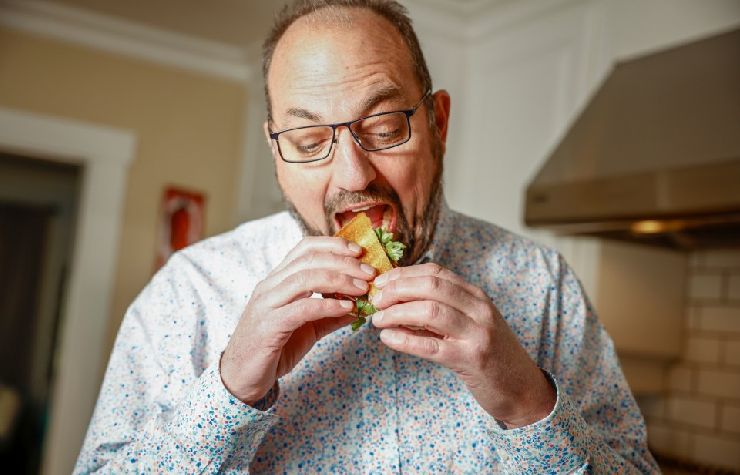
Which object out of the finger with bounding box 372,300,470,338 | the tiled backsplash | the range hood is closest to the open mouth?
the finger with bounding box 372,300,470,338

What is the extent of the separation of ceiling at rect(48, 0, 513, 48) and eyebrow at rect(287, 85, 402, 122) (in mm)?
2093

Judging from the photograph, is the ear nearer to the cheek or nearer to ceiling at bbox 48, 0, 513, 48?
the cheek

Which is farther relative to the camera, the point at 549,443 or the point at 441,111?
the point at 441,111

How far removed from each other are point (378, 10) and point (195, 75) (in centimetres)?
311

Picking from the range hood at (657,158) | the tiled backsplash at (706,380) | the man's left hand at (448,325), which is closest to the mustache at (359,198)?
the man's left hand at (448,325)

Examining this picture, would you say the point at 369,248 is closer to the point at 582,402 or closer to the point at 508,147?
the point at 582,402

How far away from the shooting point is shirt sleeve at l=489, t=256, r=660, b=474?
35.8 inches

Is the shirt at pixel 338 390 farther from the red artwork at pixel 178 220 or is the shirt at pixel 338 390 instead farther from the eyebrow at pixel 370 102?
the red artwork at pixel 178 220

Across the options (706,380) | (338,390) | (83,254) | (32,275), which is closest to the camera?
(338,390)

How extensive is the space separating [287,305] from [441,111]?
1.72 ft

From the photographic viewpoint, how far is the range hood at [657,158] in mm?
1848

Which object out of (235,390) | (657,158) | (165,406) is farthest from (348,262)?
(657,158)

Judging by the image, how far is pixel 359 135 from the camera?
3.42ft

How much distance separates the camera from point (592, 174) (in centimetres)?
218
